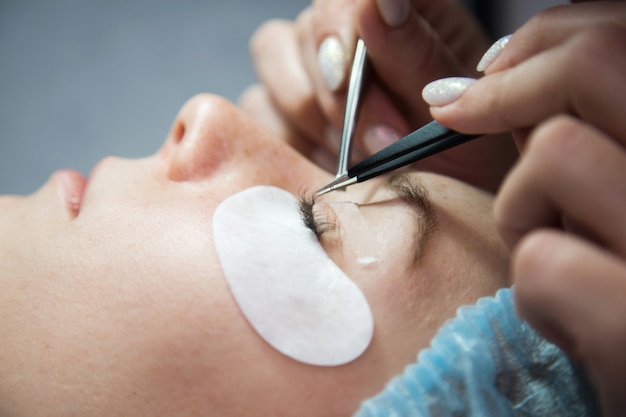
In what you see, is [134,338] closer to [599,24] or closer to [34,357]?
[34,357]

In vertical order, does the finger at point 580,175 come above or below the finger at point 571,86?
below

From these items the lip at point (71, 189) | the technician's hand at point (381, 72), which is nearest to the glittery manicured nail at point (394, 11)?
the technician's hand at point (381, 72)

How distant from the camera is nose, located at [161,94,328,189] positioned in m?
0.79

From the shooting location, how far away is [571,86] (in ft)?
1.62

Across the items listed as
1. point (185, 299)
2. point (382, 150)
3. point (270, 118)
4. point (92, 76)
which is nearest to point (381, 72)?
point (382, 150)

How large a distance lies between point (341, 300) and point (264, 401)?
149mm

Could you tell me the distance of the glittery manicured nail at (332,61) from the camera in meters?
0.97

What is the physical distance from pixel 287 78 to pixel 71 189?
1.80 ft

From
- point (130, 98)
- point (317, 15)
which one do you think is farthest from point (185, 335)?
point (130, 98)

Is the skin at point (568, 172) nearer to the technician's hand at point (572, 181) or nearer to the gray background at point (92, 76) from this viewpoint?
the technician's hand at point (572, 181)

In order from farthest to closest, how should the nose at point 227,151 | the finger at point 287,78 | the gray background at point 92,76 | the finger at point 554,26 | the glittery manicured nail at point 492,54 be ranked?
the gray background at point 92,76 → the finger at point 287,78 → the nose at point 227,151 → the glittery manicured nail at point 492,54 → the finger at point 554,26

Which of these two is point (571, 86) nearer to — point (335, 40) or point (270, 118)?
point (335, 40)

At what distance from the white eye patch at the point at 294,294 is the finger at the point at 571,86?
271 millimetres

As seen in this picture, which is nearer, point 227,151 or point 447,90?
point 447,90
